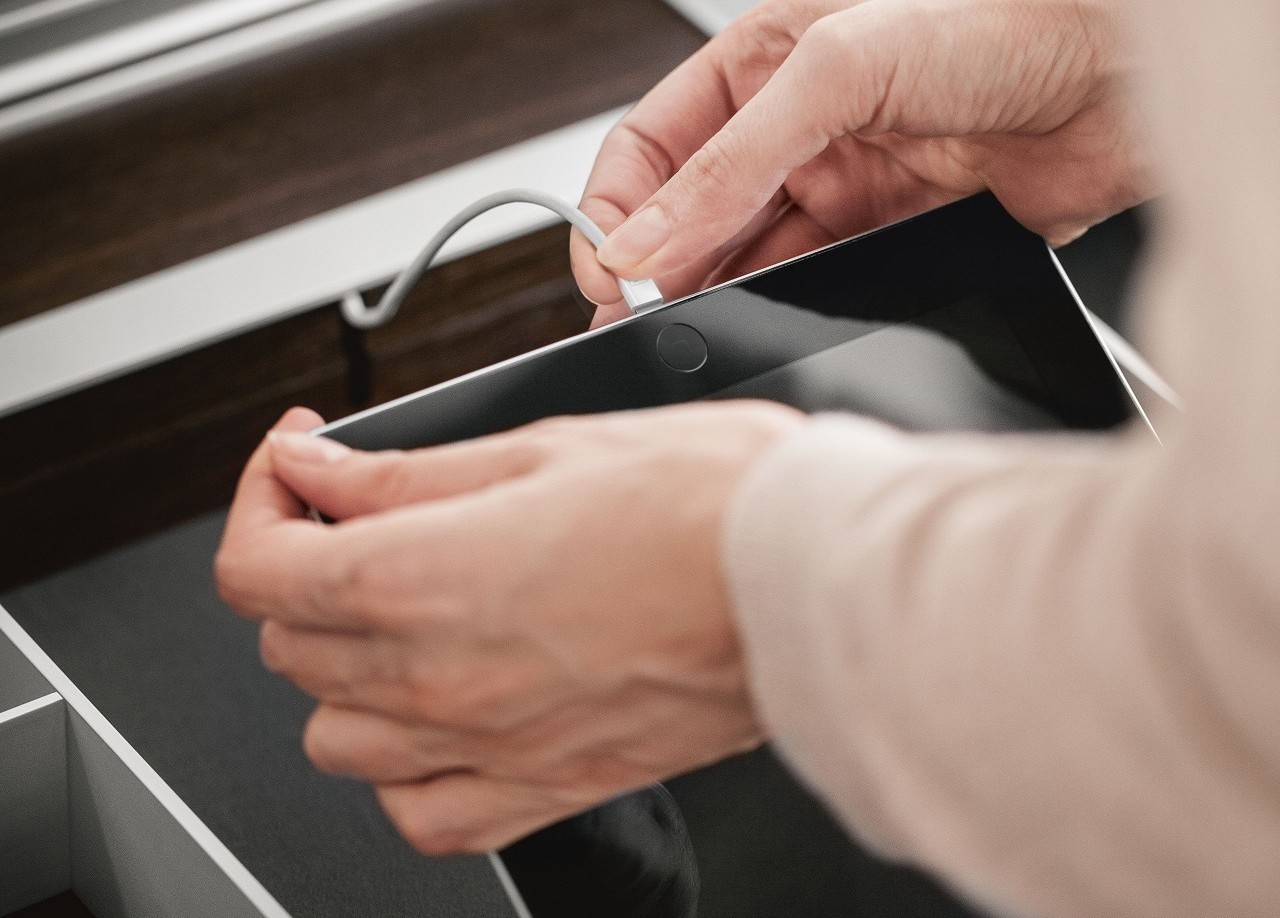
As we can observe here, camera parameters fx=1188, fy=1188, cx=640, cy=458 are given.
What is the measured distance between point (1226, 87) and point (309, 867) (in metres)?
0.50

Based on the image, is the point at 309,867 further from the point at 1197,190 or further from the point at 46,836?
the point at 1197,190

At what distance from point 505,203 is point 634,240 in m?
0.09

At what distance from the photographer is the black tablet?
429 millimetres

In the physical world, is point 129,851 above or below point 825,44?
below

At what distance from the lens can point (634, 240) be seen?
1.65ft

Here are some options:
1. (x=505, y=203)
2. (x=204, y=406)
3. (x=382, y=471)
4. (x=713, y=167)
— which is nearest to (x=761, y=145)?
(x=713, y=167)

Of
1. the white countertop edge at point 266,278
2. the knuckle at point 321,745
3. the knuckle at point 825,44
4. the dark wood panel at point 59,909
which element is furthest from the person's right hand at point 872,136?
the dark wood panel at point 59,909

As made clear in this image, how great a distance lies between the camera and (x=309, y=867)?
1.81ft

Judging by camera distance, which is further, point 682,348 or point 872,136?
point 872,136

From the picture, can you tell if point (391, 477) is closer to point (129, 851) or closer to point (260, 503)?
point (260, 503)

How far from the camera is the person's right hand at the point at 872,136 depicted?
49 cm

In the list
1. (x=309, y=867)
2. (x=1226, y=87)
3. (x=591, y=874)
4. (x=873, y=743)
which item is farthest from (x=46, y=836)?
(x=1226, y=87)

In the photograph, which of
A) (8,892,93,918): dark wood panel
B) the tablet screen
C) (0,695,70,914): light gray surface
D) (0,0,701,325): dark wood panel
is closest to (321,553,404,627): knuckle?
the tablet screen

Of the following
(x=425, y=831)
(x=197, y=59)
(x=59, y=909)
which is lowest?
(x=59, y=909)
